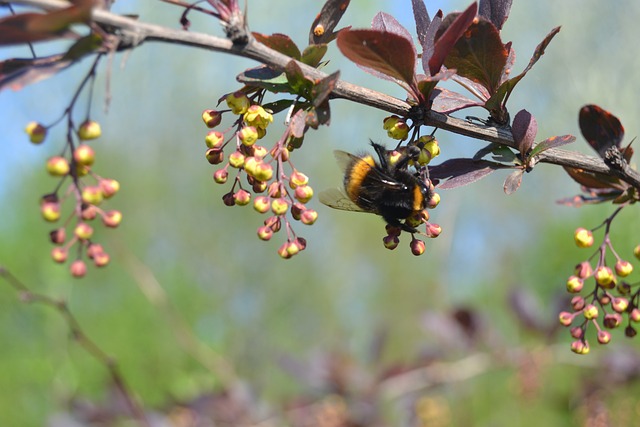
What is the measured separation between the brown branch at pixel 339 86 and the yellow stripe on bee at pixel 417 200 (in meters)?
0.16

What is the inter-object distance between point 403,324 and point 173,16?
12.7 feet

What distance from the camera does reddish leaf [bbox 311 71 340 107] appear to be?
1.87 ft

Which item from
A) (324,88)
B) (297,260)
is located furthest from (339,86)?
(297,260)

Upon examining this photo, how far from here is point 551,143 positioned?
696 millimetres

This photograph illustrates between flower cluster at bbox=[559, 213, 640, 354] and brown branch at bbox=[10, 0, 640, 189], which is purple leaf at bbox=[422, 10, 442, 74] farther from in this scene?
flower cluster at bbox=[559, 213, 640, 354]

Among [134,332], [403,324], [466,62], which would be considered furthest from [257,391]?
[134,332]

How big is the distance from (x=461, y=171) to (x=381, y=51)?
19 centimetres

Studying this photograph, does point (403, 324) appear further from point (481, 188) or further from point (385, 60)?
point (385, 60)

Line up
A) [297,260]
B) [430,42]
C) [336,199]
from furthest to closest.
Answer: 1. [297,260]
2. [336,199]
3. [430,42]

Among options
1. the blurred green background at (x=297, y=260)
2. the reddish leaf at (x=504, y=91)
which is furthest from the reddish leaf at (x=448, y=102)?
the blurred green background at (x=297, y=260)

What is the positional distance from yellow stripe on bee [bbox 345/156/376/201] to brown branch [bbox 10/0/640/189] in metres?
0.22

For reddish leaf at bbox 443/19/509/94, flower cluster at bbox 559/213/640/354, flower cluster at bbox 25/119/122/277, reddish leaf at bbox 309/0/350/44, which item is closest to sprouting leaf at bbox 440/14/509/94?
reddish leaf at bbox 443/19/509/94

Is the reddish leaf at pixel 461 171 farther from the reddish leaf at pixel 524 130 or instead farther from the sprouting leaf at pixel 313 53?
the sprouting leaf at pixel 313 53

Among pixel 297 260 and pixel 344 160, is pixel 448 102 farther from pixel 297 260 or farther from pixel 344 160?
pixel 297 260
